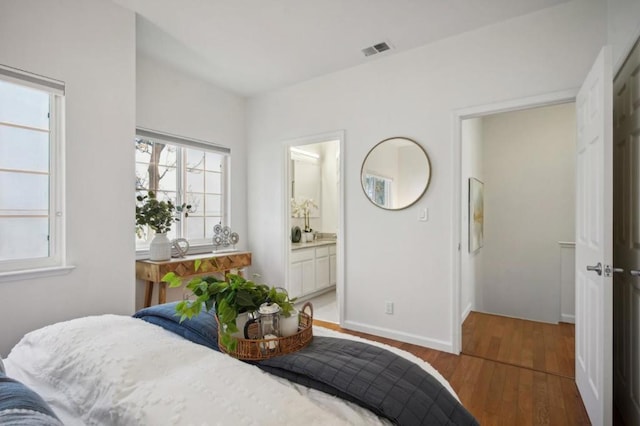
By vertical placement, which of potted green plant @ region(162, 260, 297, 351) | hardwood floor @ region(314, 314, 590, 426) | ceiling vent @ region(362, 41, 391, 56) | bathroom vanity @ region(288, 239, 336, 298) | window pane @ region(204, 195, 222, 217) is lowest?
hardwood floor @ region(314, 314, 590, 426)

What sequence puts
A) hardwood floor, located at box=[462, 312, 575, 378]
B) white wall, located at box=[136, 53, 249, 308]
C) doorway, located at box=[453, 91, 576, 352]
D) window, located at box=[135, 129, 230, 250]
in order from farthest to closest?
doorway, located at box=[453, 91, 576, 352], window, located at box=[135, 129, 230, 250], white wall, located at box=[136, 53, 249, 308], hardwood floor, located at box=[462, 312, 575, 378]

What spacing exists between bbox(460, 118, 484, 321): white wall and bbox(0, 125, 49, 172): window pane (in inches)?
131

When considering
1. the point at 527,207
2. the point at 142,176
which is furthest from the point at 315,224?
the point at 527,207

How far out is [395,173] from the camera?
303 cm

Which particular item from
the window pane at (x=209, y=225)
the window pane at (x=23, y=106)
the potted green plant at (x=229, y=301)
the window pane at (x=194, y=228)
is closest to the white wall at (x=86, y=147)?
the window pane at (x=23, y=106)

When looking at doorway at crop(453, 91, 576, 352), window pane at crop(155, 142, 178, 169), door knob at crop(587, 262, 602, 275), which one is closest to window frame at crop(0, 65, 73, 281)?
window pane at crop(155, 142, 178, 169)

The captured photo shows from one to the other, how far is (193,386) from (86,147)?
207 cm

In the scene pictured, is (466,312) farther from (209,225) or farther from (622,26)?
(209,225)

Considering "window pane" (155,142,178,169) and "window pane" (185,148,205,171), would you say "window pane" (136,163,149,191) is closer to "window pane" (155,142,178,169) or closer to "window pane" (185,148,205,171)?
"window pane" (155,142,178,169)

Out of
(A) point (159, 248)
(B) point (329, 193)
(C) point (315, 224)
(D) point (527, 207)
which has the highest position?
(B) point (329, 193)

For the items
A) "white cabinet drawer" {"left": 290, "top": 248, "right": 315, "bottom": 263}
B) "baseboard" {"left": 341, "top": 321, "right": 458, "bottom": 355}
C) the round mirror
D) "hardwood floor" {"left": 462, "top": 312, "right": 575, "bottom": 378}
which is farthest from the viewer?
"white cabinet drawer" {"left": 290, "top": 248, "right": 315, "bottom": 263}

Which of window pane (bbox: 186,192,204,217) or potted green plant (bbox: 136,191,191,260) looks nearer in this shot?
potted green plant (bbox: 136,191,191,260)

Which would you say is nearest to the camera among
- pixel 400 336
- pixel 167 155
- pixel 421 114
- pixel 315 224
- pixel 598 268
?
pixel 598 268

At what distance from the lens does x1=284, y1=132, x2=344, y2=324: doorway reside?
377 cm
